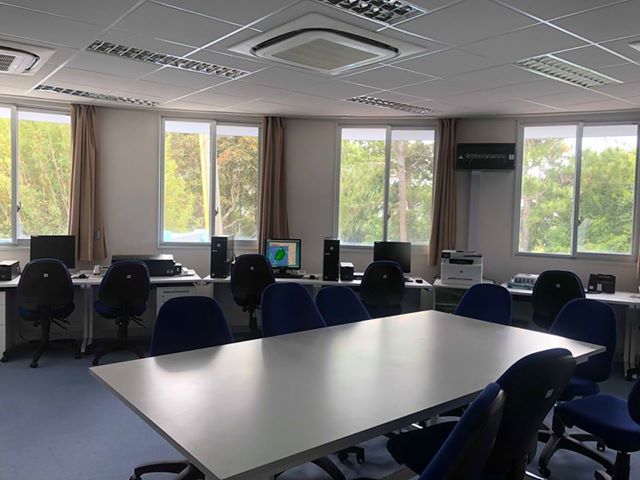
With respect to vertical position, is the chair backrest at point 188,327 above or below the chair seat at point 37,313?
above

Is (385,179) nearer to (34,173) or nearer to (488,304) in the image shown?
(488,304)

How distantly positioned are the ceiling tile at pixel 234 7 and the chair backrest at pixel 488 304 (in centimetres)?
254

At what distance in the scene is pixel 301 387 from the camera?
84.0 inches

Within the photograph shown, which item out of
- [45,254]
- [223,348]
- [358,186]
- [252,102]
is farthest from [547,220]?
[45,254]

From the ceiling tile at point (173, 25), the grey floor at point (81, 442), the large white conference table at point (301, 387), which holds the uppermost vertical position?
the ceiling tile at point (173, 25)

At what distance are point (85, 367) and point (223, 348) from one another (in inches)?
110

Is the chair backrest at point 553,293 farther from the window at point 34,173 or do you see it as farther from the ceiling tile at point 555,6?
the window at point 34,173

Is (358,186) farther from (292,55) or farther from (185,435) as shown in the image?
(185,435)

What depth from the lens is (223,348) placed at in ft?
9.01

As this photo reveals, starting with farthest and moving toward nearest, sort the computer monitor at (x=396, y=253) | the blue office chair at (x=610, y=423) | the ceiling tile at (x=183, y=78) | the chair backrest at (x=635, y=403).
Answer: the computer monitor at (x=396, y=253) < the ceiling tile at (x=183, y=78) < the blue office chair at (x=610, y=423) < the chair backrest at (x=635, y=403)

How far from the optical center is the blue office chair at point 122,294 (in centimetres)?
494

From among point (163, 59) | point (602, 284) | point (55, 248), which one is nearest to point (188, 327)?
point (163, 59)

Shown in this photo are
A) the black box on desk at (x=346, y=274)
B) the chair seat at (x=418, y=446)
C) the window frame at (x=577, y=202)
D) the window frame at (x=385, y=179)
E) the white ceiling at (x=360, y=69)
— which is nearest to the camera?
the chair seat at (x=418, y=446)

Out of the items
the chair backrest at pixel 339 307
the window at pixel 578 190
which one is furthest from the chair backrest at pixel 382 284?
the window at pixel 578 190
